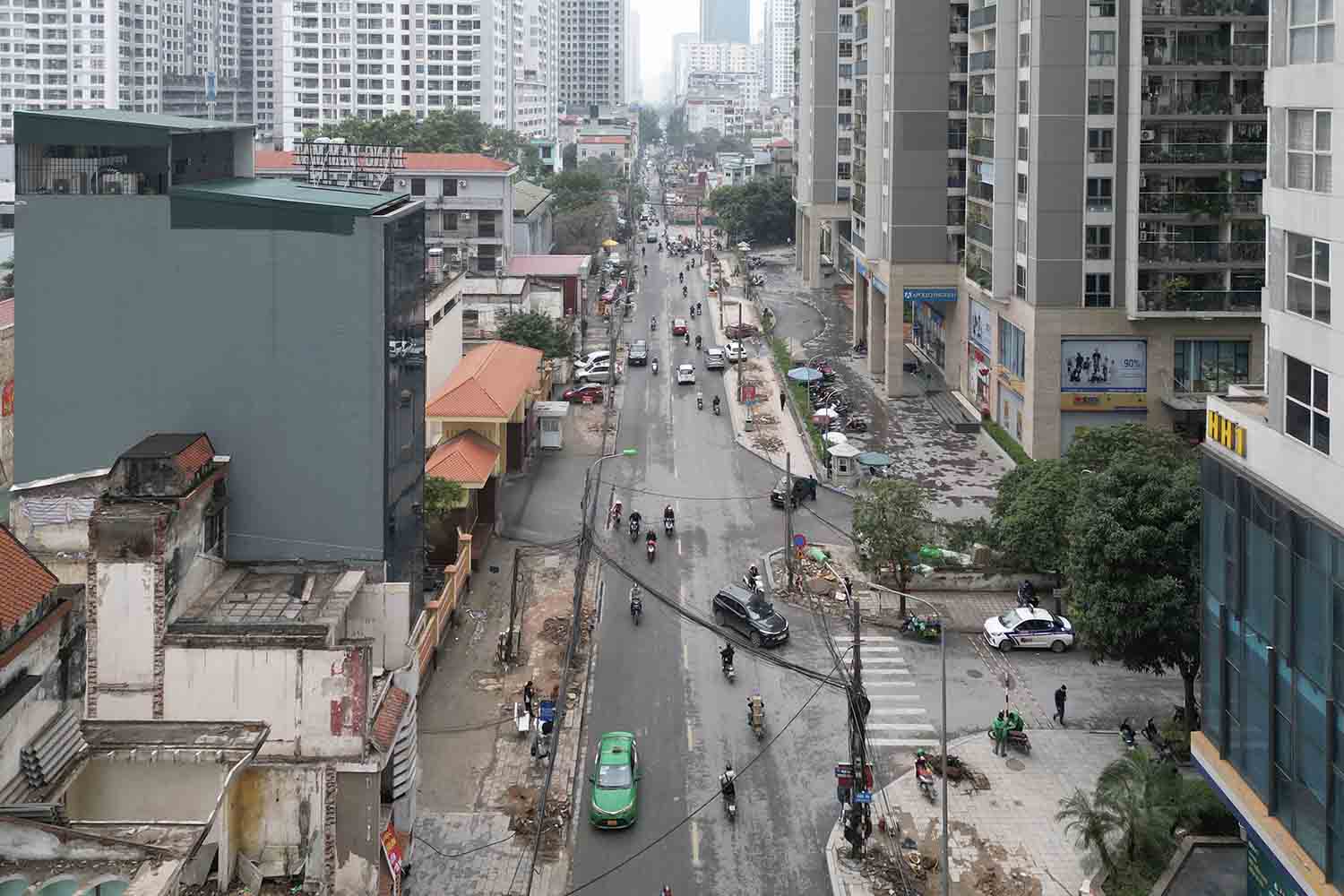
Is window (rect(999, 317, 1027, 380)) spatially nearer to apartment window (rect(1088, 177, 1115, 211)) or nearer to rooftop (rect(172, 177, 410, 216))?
apartment window (rect(1088, 177, 1115, 211))

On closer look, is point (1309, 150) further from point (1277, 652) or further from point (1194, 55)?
point (1194, 55)

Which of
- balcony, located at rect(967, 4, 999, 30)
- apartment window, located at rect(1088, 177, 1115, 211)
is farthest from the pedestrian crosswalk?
balcony, located at rect(967, 4, 999, 30)

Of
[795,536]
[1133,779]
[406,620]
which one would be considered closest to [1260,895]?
[1133,779]

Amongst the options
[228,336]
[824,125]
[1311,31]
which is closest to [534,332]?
[228,336]

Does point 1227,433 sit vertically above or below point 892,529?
above

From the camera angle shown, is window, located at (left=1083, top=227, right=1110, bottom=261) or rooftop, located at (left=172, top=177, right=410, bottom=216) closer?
rooftop, located at (left=172, top=177, right=410, bottom=216)

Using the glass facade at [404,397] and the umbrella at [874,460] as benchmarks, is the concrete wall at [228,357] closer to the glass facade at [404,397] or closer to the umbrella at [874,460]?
the glass facade at [404,397]

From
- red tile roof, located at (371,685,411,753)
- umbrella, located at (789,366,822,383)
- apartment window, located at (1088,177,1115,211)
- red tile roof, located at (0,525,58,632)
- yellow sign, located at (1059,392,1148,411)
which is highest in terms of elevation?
apartment window, located at (1088,177,1115,211)

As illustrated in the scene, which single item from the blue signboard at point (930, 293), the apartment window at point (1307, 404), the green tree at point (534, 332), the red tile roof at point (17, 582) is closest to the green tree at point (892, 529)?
the apartment window at point (1307, 404)
